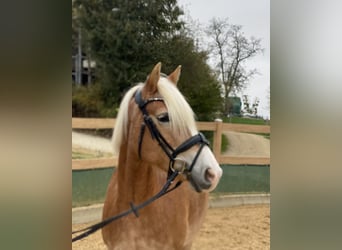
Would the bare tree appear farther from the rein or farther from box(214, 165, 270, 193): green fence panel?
the rein

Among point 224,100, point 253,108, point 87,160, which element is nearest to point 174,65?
point 224,100

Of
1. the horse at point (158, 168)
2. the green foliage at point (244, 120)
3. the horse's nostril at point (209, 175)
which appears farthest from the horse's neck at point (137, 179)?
the green foliage at point (244, 120)

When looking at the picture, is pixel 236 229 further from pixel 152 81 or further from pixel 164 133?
pixel 152 81

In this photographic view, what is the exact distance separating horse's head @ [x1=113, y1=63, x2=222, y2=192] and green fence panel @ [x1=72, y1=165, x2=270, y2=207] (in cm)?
12

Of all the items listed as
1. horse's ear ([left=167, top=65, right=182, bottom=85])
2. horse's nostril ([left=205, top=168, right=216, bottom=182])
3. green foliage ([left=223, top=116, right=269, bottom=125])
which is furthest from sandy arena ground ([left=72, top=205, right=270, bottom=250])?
horse's ear ([left=167, top=65, right=182, bottom=85])

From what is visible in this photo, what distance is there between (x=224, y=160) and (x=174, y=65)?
1.53 feet

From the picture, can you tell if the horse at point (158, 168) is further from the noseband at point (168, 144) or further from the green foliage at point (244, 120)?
the green foliage at point (244, 120)

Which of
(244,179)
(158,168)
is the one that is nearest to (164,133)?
(158,168)

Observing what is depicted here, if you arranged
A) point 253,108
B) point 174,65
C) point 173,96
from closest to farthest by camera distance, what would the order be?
point 173,96 < point 174,65 < point 253,108

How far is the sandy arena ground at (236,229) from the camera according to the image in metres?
1.63

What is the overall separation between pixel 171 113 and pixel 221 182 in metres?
0.40
